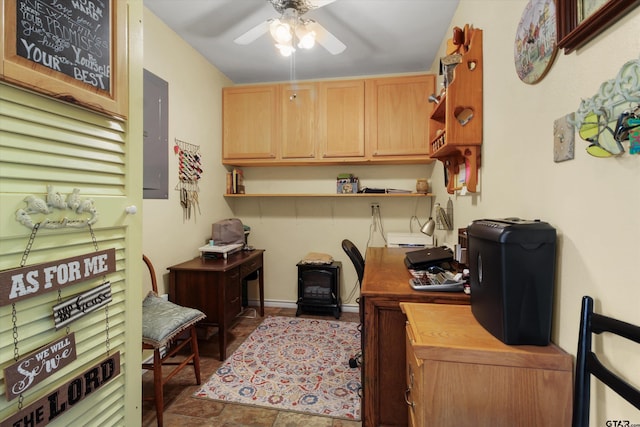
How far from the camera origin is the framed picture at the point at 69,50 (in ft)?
2.30

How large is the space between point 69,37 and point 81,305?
762mm

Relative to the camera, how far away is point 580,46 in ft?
2.66

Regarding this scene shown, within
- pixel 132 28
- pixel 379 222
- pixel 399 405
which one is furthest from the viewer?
pixel 379 222

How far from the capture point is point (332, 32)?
98.0 inches

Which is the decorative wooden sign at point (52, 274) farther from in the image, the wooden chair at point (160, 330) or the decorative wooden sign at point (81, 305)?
the wooden chair at point (160, 330)

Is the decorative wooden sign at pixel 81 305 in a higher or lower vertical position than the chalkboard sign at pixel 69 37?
lower

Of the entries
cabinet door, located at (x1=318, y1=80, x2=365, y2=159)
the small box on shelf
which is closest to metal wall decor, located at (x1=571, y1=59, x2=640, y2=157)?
cabinet door, located at (x1=318, y1=80, x2=365, y2=159)

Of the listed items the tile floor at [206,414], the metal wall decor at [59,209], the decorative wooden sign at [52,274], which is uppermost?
the metal wall decor at [59,209]

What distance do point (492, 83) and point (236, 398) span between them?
2347mm

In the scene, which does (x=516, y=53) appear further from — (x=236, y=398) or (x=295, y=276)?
(x=295, y=276)

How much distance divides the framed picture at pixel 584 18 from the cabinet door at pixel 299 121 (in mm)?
2456

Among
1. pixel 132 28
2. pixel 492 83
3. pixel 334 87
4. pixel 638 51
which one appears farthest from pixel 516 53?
pixel 334 87

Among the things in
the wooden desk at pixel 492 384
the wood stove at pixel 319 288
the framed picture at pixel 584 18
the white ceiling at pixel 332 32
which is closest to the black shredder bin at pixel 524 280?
the wooden desk at pixel 492 384

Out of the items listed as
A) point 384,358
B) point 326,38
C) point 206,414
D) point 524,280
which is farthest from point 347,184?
point 524,280
